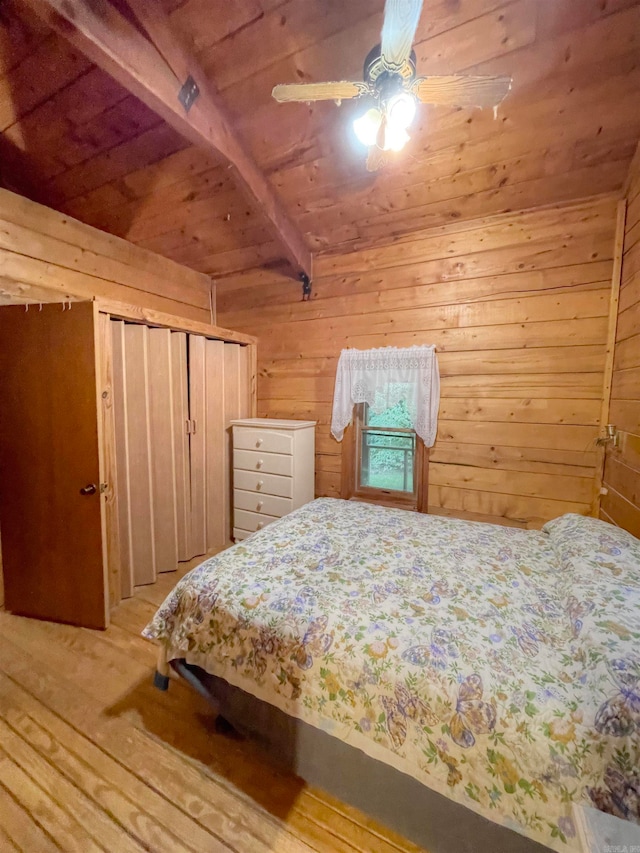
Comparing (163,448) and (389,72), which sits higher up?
(389,72)

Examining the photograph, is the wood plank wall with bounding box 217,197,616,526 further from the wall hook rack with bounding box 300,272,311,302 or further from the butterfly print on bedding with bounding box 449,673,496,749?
the butterfly print on bedding with bounding box 449,673,496,749

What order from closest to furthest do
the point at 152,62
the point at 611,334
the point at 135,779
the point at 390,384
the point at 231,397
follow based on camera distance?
the point at 135,779 → the point at 152,62 → the point at 611,334 → the point at 390,384 → the point at 231,397

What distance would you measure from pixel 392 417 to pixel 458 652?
1884mm

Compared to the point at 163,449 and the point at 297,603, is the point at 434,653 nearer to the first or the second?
the point at 297,603

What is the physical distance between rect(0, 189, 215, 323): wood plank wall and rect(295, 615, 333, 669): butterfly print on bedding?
99.9 inches

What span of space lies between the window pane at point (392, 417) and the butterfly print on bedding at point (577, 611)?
5.33ft

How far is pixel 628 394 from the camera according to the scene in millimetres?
1676

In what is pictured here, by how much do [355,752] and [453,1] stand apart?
2766 mm

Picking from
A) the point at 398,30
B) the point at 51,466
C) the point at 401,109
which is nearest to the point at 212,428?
the point at 51,466

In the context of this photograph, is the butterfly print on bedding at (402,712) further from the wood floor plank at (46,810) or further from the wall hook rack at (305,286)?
the wall hook rack at (305,286)

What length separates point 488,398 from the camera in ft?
7.42

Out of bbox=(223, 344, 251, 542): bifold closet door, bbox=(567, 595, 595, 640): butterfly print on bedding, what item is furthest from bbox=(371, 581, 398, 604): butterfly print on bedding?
bbox=(223, 344, 251, 542): bifold closet door

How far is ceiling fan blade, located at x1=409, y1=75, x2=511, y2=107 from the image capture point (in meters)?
1.14

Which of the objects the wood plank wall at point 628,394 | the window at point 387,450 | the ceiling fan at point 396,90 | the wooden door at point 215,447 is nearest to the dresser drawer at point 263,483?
the wooden door at point 215,447
